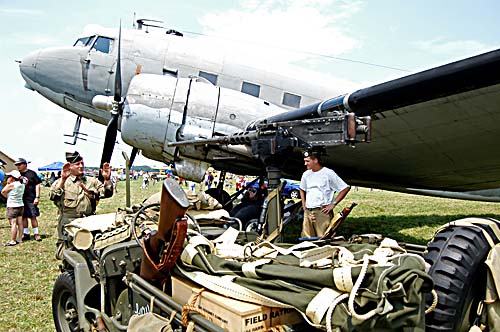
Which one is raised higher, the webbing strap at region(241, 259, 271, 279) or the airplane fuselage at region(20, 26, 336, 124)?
the airplane fuselage at region(20, 26, 336, 124)

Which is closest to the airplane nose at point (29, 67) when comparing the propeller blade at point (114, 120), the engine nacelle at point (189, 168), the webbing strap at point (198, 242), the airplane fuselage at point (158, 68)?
the airplane fuselage at point (158, 68)

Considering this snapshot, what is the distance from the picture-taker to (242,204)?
8781mm

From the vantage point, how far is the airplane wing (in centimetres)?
454

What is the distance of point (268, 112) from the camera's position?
26.8 feet

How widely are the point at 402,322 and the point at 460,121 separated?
4.47 m

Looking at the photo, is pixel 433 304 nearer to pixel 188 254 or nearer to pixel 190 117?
pixel 188 254

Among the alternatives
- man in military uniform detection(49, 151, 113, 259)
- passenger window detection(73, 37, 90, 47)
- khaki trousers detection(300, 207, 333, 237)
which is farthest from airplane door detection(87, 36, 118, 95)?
khaki trousers detection(300, 207, 333, 237)

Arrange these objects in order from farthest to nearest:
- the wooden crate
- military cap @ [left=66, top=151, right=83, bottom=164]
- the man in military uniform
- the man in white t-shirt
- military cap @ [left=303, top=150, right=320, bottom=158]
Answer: the man in military uniform
military cap @ [left=66, top=151, right=83, bottom=164]
the man in white t-shirt
military cap @ [left=303, top=150, right=320, bottom=158]
the wooden crate

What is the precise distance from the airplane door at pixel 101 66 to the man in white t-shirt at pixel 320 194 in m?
5.82

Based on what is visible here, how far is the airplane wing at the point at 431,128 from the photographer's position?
4543 millimetres

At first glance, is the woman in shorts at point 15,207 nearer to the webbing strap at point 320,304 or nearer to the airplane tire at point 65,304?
the airplane tire at point 65,304

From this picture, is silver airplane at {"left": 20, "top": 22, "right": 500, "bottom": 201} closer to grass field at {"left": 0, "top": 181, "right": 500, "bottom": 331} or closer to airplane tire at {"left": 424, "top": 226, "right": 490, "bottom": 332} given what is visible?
grass field at {"left": 0, "top": 181, "right": 500, "bottom": 331}

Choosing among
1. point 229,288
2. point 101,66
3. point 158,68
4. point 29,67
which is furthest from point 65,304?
point 29,67

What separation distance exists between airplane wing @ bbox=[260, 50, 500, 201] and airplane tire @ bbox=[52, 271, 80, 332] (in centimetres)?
370
